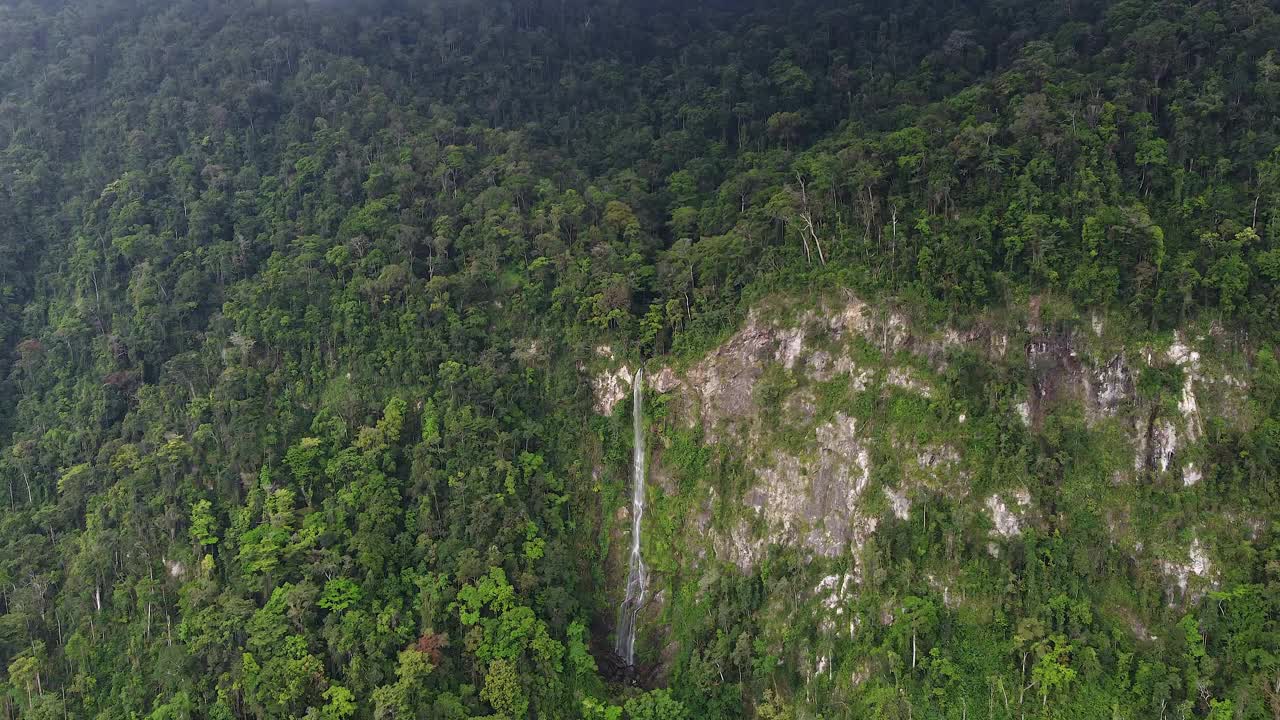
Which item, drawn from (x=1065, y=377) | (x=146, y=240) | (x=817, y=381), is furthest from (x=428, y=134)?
(x=1065, y=377)

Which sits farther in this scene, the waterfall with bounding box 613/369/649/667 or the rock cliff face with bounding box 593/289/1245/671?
Result: the waterfall with bounding box 613/369/649/667

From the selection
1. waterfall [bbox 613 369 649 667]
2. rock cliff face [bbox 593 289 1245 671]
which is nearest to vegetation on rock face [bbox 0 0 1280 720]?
rock cliff face [bbox 593 289 1245 671]

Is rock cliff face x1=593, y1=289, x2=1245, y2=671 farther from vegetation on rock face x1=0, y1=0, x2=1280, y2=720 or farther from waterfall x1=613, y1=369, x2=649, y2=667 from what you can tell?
waterfall x1=613, y1=369, x2=649, y2=667

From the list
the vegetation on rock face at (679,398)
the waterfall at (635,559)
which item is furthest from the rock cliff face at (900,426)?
the waterfall at (635,559)

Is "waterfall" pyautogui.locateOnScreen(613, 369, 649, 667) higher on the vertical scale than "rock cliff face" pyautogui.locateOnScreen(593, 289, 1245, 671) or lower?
lower

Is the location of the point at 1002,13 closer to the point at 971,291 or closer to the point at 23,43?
the point at 971,291

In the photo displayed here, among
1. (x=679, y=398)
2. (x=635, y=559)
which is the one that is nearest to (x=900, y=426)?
(x=679, y=398)
